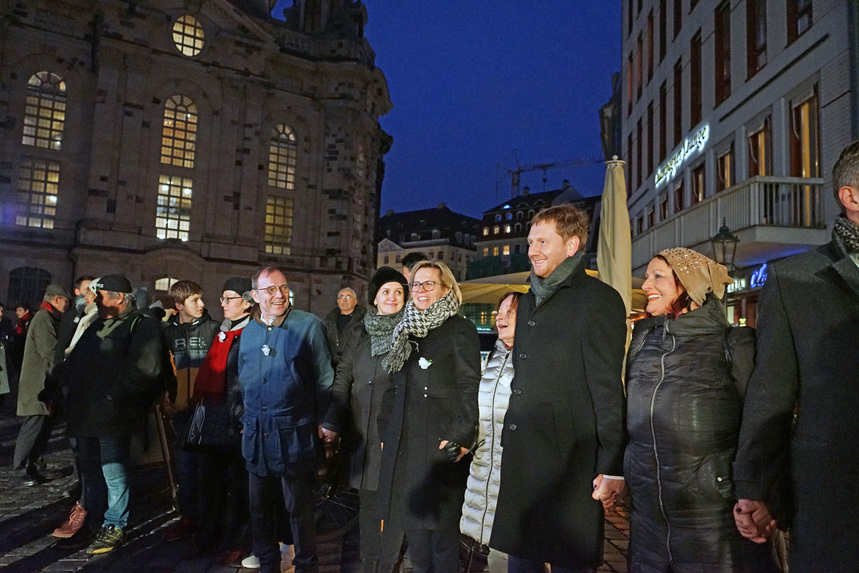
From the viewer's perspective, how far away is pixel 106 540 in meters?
4.96

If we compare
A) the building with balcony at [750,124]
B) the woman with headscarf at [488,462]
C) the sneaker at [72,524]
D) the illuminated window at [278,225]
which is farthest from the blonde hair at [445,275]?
the illuminated window at [278,225]

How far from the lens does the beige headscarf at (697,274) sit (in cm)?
312

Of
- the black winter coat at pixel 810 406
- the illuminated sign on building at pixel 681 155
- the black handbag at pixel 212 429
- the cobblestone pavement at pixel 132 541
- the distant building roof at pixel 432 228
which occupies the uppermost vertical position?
the distant building roof at pixel 432 228

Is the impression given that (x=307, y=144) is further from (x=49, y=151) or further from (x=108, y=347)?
(x=108, y=347)

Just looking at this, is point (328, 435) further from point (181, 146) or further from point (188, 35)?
point (188, 35)

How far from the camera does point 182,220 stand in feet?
102

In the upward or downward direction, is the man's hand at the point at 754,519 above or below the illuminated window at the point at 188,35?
below

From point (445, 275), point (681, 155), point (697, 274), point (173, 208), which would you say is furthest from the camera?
point (173, 208)

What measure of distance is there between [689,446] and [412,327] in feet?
6.08

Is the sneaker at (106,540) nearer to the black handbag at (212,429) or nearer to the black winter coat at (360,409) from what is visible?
the black handbag at (212,429)

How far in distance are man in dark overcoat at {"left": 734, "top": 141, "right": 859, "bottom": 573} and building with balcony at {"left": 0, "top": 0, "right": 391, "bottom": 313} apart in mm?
29811

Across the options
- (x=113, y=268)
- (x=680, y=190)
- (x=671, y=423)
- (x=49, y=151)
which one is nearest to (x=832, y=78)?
(x=680, y=190)

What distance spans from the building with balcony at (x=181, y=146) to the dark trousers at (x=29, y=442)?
22826mm

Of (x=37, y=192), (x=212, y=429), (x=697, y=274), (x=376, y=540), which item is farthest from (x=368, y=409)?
(x=37, y=192)
